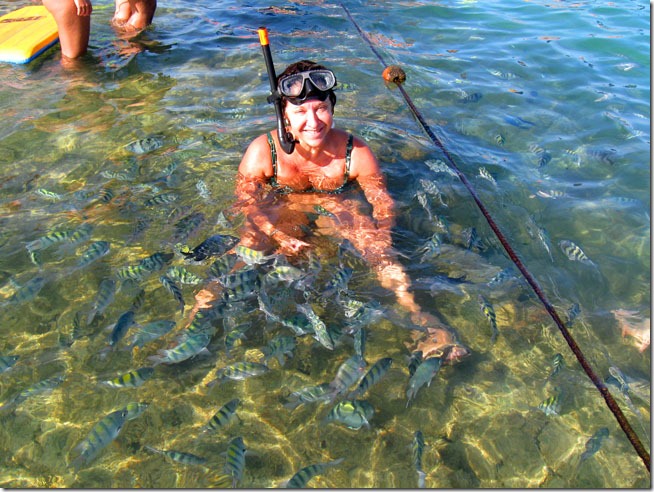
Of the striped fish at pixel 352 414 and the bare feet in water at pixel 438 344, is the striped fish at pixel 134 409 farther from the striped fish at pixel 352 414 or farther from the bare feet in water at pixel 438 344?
the bare feet in water at pixel 438 344

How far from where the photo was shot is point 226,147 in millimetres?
6719

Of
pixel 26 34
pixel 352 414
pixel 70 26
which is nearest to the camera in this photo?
pixel 352 414

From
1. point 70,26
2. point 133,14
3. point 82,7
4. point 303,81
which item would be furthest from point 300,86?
point 133,14

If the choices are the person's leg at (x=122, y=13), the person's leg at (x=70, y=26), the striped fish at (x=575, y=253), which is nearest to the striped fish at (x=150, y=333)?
the striped fish at (x=575, y=253)

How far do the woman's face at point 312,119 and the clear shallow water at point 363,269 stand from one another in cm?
127

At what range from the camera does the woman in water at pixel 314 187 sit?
4629 mm

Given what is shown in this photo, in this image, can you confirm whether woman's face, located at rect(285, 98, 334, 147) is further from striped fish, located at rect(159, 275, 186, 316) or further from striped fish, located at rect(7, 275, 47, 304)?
striped fish, located at rect(7, 275, 47, 304)

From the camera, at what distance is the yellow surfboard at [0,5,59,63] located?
8961 millimetres

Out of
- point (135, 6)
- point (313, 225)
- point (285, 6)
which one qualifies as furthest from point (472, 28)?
point (313, 225)

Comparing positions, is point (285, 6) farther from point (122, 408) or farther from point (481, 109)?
point (122, 408)

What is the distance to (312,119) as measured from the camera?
470 centimetres

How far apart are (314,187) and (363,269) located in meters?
1.21

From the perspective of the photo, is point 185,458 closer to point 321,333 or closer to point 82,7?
point 321,333

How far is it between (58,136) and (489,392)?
6.42 m
